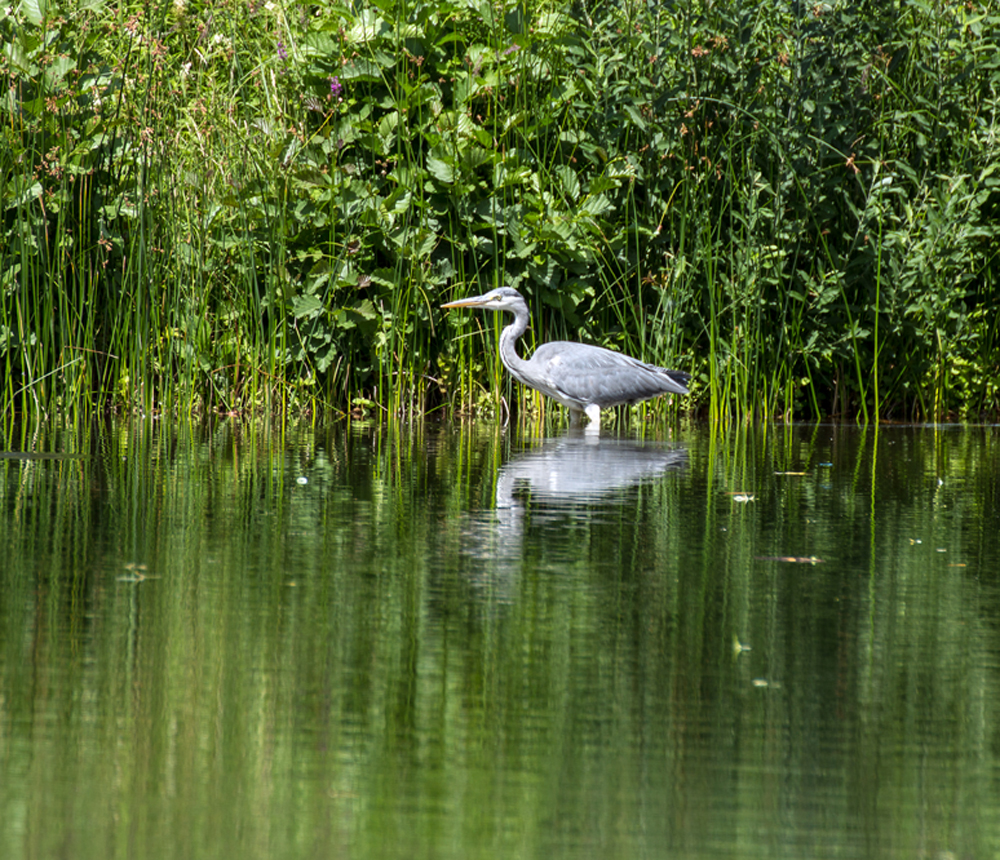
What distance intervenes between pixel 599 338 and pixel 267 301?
84.7 inches

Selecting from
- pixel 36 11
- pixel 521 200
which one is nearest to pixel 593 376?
pixel 521 200

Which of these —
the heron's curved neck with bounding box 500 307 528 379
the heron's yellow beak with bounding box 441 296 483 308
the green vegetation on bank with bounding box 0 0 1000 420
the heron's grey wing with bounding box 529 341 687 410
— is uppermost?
the green vegetation on bank with bounding box 0 0 1000 420

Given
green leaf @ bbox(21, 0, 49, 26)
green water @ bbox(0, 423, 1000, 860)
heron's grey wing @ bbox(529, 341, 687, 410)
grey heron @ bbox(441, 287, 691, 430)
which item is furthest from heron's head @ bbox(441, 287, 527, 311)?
green water @ bbox(0, 423, 1000, 860)

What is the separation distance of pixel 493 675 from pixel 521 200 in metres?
6.34

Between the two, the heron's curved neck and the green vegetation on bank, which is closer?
the heron's curved neck

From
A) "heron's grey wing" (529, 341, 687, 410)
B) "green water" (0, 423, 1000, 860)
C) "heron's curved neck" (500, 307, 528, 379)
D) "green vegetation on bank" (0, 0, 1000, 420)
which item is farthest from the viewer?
"green vegetation on bank" (0, 0, 1000, 420)

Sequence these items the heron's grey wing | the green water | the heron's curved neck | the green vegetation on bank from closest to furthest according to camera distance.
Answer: the green water < the heron's grey wing < the heron's curved neck < the green vegetation on bank

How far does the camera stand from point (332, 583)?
330cm

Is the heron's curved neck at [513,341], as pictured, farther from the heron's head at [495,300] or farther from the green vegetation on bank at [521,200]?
the green vegetation on bank at [521,200]

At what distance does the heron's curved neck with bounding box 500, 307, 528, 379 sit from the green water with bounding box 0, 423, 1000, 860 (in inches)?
119

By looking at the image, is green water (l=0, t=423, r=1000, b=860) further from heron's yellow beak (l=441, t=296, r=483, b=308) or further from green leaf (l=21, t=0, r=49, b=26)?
green leaf (l=21, t=0, r=49, b=26)

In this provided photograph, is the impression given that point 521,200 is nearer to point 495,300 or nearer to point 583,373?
point 495,300

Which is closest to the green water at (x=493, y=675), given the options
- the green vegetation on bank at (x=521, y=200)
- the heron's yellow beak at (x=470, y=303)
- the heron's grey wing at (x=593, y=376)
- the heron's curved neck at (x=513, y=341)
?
the heron's grey wing at (x=593, y=376)

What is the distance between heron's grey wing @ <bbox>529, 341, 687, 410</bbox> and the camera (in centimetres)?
768
